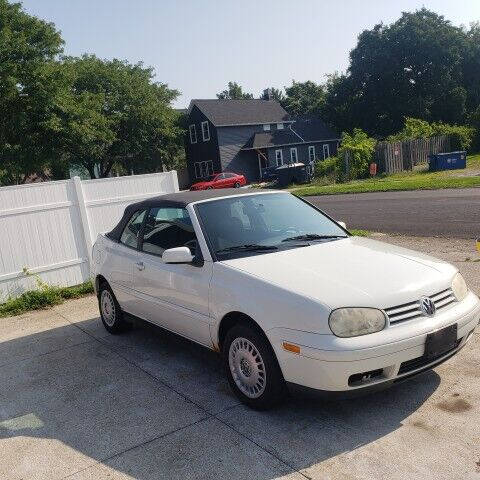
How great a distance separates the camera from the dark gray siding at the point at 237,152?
1791 inches

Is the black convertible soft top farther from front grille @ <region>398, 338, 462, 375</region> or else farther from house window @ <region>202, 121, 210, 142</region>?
house window @ <region>202, 121, 210, 142</region>

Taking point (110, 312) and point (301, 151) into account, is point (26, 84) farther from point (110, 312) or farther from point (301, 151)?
point (110, 312)

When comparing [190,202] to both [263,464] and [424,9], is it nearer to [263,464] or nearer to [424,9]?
[263,464]

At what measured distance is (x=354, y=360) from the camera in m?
3.27

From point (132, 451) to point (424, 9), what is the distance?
207 feet

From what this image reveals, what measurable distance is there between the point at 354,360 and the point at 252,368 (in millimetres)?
863

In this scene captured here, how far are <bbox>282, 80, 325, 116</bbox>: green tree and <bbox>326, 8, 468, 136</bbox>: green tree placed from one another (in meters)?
16.8

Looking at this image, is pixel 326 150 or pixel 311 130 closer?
pixel 326 150

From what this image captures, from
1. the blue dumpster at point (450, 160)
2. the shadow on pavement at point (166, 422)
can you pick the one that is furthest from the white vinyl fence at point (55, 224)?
the blue dumpster at point (450, 160)

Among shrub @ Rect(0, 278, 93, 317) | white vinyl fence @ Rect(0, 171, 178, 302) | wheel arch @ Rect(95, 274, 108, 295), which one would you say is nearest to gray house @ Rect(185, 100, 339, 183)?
white vinyl fence @ Rect(0, 171, 178, 302)

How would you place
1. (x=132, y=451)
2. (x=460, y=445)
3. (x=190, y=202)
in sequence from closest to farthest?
(x=460, y=445) → (x=132, y=451) → (x=190, y=202)

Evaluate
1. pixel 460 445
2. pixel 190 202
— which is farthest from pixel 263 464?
pixel 190 202

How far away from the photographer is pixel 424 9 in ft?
186

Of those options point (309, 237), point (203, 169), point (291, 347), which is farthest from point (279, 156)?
point (291, 347)
